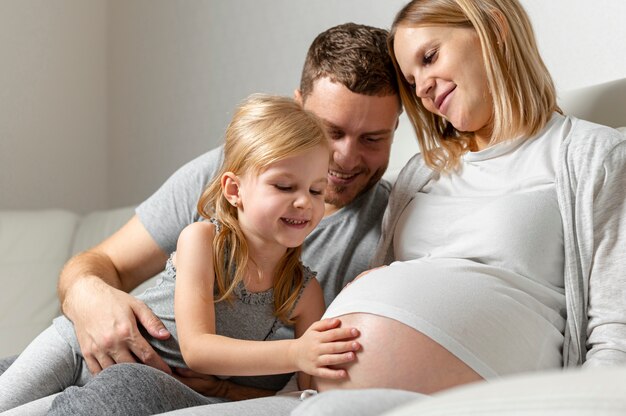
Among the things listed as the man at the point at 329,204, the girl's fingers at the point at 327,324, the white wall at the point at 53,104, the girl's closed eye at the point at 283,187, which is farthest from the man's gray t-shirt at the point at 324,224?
the white wall at the point at 53,104

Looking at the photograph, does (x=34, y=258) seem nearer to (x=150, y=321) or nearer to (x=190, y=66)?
(x=190, y=66)

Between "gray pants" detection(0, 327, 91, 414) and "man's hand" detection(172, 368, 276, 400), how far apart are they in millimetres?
193

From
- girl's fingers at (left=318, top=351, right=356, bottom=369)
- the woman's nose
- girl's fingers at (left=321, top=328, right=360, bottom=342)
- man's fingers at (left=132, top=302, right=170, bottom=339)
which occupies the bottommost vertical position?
man's fingers at (left=132, top=302, right=170, bottom=339)

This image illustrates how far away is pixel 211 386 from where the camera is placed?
1.46 meters

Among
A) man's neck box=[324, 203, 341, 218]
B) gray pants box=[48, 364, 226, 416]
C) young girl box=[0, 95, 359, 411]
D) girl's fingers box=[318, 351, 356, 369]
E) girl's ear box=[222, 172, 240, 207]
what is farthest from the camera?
man's neck box=[324, 203, 341, 218]

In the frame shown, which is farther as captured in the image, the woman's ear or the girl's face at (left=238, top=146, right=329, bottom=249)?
the woman's ear

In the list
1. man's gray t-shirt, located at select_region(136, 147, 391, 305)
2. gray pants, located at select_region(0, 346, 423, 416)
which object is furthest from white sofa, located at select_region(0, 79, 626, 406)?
gray pants, located at select_region(0, 346, 423, 416)

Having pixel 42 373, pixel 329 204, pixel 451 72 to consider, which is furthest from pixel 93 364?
pixel 451 72

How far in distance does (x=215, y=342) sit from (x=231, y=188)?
30 centimetres

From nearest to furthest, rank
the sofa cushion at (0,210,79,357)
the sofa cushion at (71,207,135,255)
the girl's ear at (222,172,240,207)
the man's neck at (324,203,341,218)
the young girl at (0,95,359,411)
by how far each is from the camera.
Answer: the young girl at (0,95,359,411) → the girl's ear at (222,172,240,207) → the man's neck at (324,203,341,218) → the sofa cushion at (0,210,79,357) → the sofa cushion at (71,207,135,255)

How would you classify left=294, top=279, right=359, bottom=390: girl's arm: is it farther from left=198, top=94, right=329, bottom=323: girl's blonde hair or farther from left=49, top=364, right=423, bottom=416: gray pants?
left=198, top=94, right=329, bottom=323: girl's blonde hair

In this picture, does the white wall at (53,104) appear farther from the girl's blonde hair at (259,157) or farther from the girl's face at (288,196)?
the girl's face at (288,196)

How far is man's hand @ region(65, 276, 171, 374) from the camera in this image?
1448mm

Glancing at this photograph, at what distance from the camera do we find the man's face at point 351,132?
1.67m
